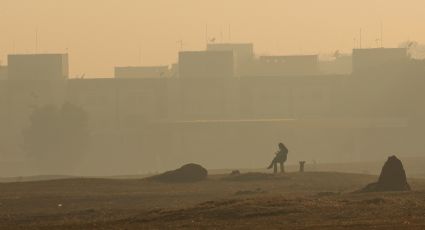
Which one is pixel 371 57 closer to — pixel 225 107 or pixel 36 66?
pixel 225 107

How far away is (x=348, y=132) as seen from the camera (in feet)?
420

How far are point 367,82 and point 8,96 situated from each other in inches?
1508

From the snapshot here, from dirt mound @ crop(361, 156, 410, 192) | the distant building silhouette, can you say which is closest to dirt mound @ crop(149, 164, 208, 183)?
dirt mound @ crop(361, 156, 410, 192)

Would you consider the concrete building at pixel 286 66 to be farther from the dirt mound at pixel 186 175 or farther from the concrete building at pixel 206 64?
the dirt mound at pixel 186 175

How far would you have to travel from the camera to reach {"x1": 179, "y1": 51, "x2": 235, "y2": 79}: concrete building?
161250mm

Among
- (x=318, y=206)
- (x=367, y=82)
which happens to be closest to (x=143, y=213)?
(x=318, y=206)

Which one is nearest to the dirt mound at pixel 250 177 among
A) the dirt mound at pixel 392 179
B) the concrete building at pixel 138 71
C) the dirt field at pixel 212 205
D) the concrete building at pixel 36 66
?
the dirt field at pixel 212 205

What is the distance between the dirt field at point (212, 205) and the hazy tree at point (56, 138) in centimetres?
6777

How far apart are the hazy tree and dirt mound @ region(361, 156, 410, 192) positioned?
77.9 metres

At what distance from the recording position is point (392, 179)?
41500 millimetres

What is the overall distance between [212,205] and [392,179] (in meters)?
8.74

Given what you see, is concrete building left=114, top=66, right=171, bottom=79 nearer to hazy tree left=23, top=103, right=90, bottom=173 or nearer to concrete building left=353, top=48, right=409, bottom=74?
concrete building left=353, top=48, right=409, bottom=74

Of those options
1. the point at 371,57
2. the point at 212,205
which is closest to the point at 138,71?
the point at 371,57

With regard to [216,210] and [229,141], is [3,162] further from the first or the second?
[216,210]
